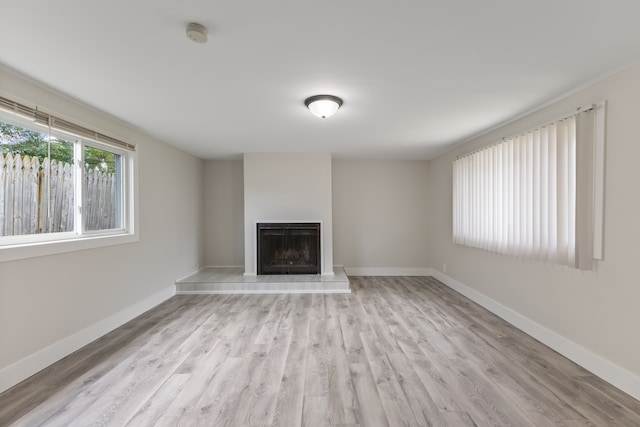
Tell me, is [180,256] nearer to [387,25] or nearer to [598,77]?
[387,25]

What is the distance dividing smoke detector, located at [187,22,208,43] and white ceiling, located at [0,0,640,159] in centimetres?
4

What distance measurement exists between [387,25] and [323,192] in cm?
377

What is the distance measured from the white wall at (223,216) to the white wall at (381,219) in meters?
1.98

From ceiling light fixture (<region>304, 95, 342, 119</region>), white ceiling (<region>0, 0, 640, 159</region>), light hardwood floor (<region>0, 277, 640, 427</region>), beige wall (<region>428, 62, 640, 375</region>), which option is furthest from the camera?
ceiling light fixture (<region>304, 95, 342, 119</region>)

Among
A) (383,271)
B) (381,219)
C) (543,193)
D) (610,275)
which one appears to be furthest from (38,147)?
(383,271)

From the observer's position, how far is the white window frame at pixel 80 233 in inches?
90.2

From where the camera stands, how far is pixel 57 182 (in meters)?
2.76

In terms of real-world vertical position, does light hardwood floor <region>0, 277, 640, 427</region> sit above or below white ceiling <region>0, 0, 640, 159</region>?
below

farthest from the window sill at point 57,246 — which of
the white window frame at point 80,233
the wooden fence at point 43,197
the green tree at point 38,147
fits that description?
the green tree at point 38,147

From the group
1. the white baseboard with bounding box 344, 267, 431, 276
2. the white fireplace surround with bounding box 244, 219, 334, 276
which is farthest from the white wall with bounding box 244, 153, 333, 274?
the white baseboard with bounding box 344, 267, 431, 276

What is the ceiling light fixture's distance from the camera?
105 inches

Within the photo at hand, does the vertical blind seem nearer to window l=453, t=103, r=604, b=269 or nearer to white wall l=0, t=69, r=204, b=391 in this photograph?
window l=453, t=103, r=604, b=269

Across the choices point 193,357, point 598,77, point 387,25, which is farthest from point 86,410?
point 598,77

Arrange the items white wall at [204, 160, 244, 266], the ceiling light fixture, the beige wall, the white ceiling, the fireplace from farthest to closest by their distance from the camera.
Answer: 1. white wall at [204, 160, 244, 266]
2. the fireplace
3. the ceiling light fixture
4. the beige wall
5. the white ceiling
